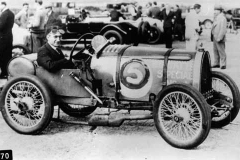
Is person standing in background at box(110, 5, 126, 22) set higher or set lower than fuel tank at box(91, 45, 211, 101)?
higher

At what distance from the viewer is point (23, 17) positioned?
555 cm

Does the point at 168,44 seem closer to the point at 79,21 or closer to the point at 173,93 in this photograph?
the point at 79,21

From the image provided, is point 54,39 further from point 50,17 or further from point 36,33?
point 50,17

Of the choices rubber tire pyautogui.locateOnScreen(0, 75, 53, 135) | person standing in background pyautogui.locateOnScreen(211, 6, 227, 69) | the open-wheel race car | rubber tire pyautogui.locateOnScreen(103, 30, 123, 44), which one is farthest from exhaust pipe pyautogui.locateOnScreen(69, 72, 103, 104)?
rubber tire pyautogui.locateOnScreen(103, 30, 123, 44)

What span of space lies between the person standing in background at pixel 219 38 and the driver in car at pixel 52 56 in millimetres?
1910

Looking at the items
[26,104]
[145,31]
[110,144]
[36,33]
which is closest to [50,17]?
[36,33]

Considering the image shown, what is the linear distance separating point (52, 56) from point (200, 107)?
1.45m

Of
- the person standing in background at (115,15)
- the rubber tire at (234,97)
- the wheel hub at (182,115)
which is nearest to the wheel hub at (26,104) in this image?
the wheel hub at (182,115)

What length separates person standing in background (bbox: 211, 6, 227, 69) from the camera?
15.2 feet

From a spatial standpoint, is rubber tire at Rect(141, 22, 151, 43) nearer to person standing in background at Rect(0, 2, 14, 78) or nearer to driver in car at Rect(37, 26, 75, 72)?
person standing in background at Rect(0, 2, 14, 78)

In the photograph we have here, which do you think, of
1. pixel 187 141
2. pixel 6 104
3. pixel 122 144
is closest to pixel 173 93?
pixel 187 141

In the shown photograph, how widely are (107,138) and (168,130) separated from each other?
1.83 feet

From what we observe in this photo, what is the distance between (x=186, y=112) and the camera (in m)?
3.03

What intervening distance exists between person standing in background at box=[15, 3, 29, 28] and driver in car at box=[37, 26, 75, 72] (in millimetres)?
1440
